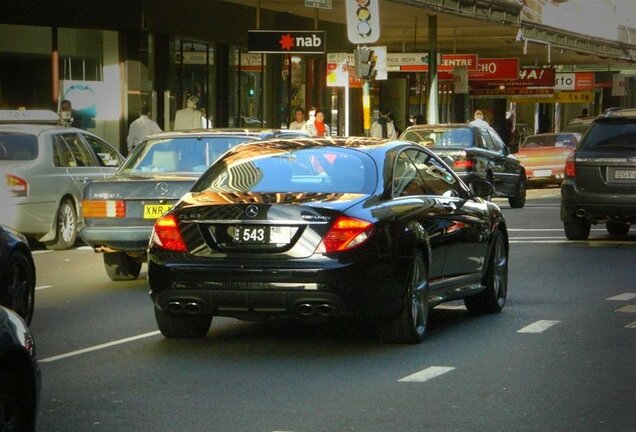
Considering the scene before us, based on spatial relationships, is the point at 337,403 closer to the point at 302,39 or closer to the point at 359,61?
the point at 359,61

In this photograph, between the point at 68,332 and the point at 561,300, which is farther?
the point at 561,300

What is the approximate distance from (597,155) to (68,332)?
1036 cm

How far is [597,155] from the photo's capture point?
20328 millimetres

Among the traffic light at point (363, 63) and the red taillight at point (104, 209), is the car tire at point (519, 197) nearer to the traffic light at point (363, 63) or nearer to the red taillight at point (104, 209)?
the traffic light at point (363, 63)

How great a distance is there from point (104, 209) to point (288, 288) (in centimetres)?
531

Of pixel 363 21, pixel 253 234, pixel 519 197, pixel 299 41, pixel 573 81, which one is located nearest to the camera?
pixel 253 234

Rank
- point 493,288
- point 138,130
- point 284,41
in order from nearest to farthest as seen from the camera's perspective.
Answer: point 493,288 → point 138,130 → point 284,41

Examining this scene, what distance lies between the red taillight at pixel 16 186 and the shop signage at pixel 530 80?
39.4 meters

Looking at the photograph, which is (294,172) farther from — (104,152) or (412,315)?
(104,152)

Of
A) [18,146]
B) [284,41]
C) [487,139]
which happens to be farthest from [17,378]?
[284,41]

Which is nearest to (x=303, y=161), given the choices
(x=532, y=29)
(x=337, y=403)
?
(x=337, y=403)

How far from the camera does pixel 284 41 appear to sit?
31.4 m

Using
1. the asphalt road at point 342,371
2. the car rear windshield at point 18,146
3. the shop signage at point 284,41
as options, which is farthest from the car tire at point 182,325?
the shop signage at point 284,41

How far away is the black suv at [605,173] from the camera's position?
2005 centimetres
